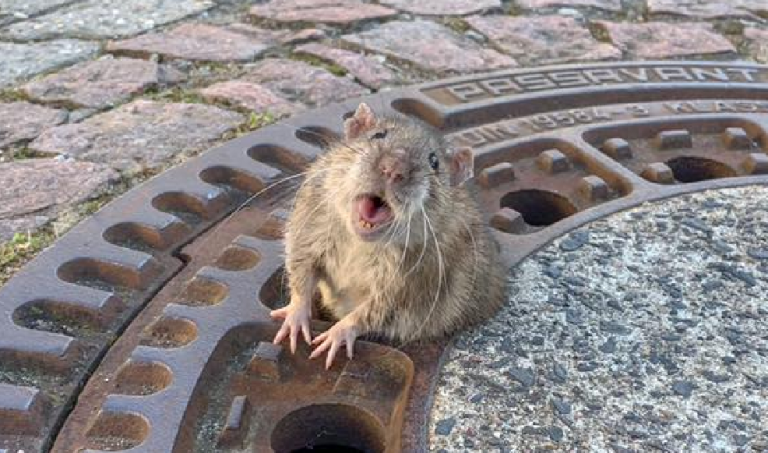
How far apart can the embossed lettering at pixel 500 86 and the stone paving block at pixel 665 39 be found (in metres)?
0.55

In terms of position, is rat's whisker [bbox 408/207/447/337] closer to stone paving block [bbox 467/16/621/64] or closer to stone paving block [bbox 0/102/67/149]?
stone paving block [bbox 0/102/67/149]

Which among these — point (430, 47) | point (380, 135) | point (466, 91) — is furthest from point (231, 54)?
point (380, 135)

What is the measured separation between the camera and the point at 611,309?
2.34m

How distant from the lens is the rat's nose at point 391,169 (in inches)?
82.6

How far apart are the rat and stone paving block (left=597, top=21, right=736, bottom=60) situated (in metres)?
1.44

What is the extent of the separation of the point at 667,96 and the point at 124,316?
6.03 feet

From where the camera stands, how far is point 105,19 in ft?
12.0

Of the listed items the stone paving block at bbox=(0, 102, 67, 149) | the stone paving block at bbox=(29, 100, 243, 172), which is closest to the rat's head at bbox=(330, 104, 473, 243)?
the stone paving block at bbox=(29, 100, 243, 172)

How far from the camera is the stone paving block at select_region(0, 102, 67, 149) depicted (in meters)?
2.88

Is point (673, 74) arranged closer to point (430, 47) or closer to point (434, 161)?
point (430, 47)

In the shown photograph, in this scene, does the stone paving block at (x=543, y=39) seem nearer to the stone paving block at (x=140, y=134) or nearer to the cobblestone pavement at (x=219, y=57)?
the cobblestone pavement at (x=219, y=57)

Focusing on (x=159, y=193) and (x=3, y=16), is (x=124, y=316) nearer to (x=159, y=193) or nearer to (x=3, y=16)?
(x=159, y=193)

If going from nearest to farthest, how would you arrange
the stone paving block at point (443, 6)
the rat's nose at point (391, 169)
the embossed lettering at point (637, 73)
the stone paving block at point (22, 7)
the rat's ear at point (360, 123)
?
1. the rat's nose at point (391, 169)
2. the rat's ear at point (360, 123)
3. the embossed lettering at point (637, 73)
4. the stone paving block at point (22, 7)
5. the stone paving block at point (443, 6)

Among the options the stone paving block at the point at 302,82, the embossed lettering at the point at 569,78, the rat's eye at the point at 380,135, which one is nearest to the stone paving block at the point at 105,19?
the stone paving block at the point at 302,82
